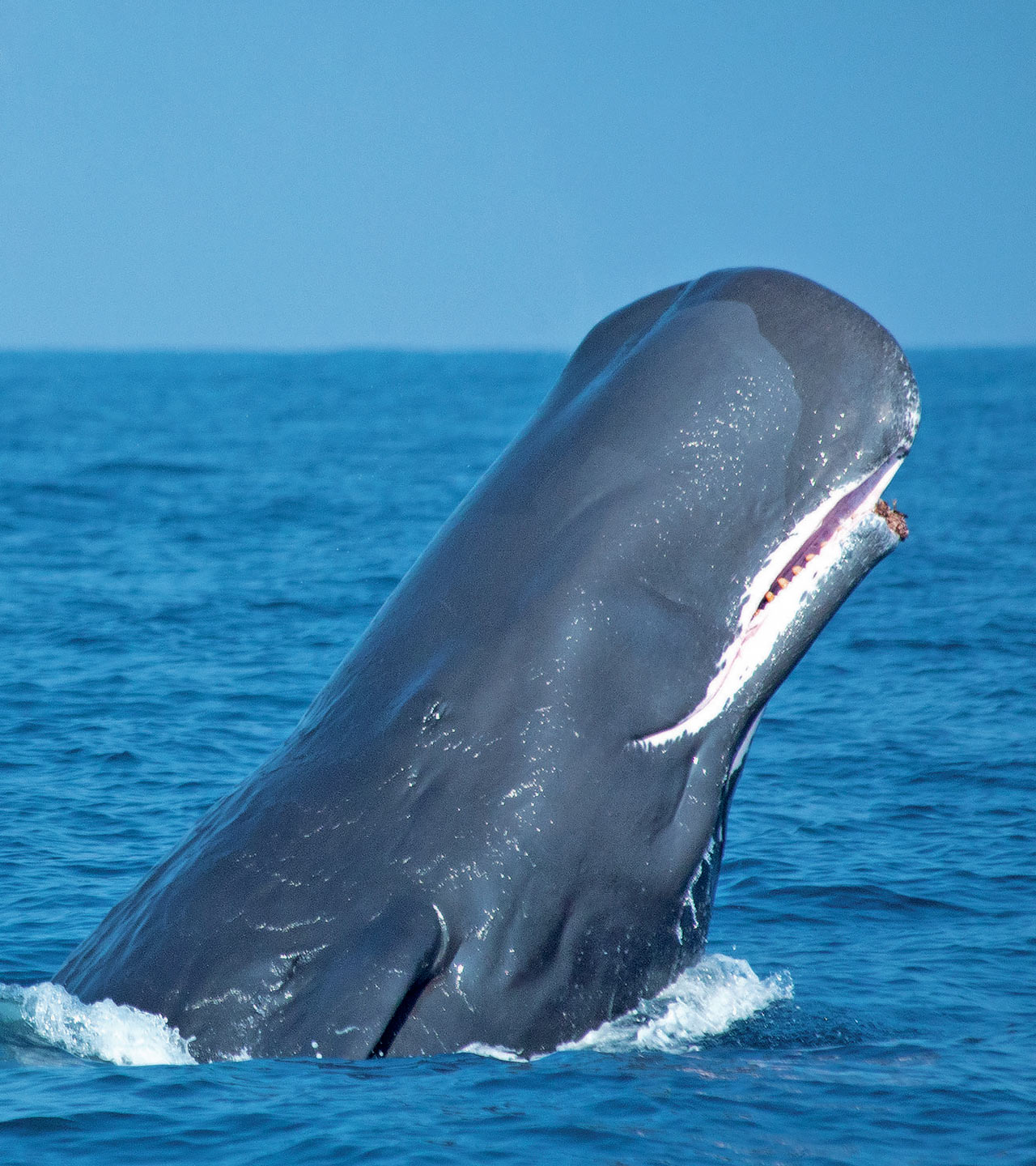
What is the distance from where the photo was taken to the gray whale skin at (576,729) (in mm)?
7031

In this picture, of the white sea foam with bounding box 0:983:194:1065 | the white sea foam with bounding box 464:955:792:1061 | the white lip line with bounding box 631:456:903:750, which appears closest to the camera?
the white lip line with bounding box 631:456:903:750

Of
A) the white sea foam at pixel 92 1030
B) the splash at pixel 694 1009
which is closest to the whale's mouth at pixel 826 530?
the splash at pixel 694 1009

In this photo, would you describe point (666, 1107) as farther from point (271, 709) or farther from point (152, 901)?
point (271, 709)

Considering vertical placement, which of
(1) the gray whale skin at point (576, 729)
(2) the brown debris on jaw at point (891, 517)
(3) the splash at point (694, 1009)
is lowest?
(3) the splash at point (694, 1009)

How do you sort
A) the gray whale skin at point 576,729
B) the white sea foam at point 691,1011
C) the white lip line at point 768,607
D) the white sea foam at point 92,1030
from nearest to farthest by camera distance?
the gray whale skin at point 576,729
the white lip line at point 768,607
the white sea foam at point 92,1030
the white sea foam at point 691,1011

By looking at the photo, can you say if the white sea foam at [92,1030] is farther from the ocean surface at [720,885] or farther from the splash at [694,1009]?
the splash at [694,1009]

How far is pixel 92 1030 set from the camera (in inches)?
303

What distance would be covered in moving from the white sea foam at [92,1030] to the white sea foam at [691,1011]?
1.36 m

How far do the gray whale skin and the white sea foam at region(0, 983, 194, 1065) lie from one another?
0.11 meters

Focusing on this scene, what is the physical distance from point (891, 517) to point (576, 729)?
66.6 inches

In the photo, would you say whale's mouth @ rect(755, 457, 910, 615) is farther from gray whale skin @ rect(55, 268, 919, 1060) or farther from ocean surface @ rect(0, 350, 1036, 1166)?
ocean surface @ rect(0, 350, 1036, 1166)

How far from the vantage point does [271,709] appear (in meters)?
18.3

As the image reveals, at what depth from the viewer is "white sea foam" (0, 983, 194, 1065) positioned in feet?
24.0

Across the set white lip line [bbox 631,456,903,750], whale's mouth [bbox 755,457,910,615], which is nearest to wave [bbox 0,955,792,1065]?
white lip line [bbox 631,456,903,750]
